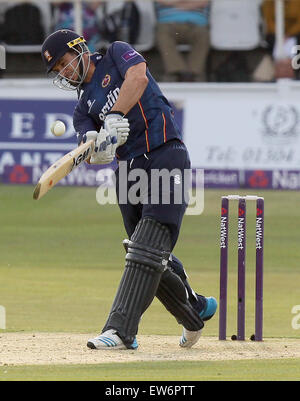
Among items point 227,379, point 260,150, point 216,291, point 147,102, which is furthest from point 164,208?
point 260,150

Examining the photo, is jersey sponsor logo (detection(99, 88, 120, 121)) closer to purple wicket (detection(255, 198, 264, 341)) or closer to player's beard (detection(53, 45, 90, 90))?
player's beard (detection(53, 45, 90, 90))

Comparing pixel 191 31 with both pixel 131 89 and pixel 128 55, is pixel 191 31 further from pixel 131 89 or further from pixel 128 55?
pixel 131 89

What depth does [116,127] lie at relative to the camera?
242 inches

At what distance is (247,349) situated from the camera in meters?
6.48

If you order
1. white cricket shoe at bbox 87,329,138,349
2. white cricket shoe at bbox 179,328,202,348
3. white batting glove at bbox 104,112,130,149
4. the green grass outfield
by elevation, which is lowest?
the green grass outfield

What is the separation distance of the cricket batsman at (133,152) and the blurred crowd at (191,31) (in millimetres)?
10190

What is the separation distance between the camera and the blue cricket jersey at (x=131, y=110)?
6.39 metres

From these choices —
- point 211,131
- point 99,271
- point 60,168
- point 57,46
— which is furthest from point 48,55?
point 211,131

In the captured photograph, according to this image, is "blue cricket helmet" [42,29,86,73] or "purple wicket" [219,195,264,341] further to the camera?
"purple wicket" [219,195,264,341]

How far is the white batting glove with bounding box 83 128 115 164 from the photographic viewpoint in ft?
20.2

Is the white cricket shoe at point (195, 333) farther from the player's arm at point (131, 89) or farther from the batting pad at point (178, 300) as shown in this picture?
the player's arm at point (131, 89)

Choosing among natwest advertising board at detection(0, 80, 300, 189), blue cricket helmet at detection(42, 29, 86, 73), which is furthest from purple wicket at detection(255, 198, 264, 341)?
natwest advertising board at detection(0, 80, 300, 189)

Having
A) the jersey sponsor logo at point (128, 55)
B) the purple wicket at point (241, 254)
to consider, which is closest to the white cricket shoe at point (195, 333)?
the purple wicket at point (241, 254)

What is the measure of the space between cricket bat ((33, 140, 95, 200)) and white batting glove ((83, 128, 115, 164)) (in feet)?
0.10
